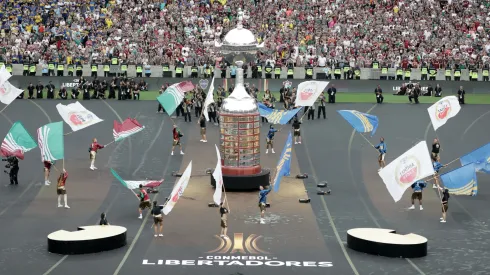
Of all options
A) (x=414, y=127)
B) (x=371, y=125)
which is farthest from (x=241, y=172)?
(x=414, y=127)

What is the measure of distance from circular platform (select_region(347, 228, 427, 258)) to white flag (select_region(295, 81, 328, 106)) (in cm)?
1483

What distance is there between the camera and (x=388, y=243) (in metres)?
37.3

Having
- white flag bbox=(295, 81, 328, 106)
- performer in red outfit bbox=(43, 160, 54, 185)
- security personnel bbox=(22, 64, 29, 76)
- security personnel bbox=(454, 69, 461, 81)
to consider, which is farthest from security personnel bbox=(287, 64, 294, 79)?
performer in red outfit bbox=(43, 160, 54, 185)

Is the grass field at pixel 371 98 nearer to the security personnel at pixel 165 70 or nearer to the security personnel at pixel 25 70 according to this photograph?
the security personnel at pixel 165 70

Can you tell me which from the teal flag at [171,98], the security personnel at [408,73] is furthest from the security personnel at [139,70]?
the teal flag at [171,98]

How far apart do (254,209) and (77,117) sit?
10.5 m

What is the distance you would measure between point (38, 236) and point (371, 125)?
16.4m

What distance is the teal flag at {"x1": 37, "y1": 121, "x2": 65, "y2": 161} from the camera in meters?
45.1

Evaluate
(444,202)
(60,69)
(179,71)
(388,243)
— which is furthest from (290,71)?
(388,243)

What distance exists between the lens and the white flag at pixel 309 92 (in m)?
52.9

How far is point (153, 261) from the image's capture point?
36906mm

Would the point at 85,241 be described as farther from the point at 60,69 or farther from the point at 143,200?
the point at 60,69

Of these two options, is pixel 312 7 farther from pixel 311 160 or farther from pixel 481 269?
pixel 481 269

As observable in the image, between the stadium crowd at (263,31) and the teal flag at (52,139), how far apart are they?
3135 centimetres
